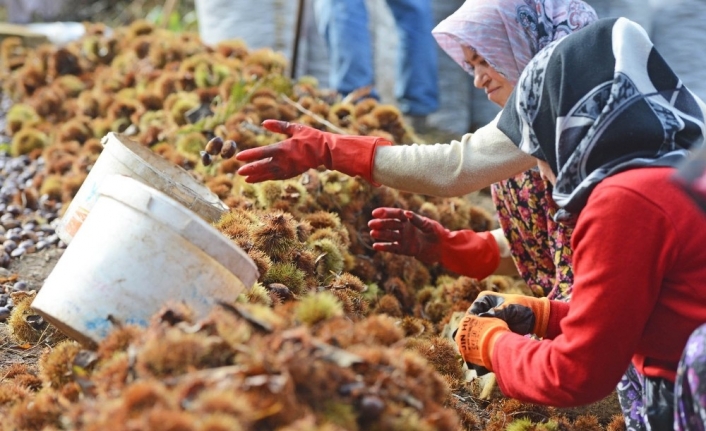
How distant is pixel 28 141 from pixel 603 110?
3704mm

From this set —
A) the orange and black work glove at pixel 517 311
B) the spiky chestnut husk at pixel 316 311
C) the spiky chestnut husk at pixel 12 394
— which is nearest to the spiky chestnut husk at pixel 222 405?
the spiky chestnut husk at pixel 316 311

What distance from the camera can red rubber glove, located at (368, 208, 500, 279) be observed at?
281 centimetres

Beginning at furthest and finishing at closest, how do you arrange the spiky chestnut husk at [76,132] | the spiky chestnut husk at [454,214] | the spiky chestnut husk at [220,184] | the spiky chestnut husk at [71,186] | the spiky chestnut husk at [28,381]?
the spiky chestnut husk at [76,132], the spiky chestnut husk at [71,186], the spiky chestnut husk at [454,214], the spiky chestnut husk at [220,184], the spiky chestnut husk at [28,381]

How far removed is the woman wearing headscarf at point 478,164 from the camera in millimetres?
2473

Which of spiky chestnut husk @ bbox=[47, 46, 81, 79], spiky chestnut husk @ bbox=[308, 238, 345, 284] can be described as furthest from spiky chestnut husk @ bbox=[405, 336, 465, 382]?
spiky chestnut husk @ bbox=[47, 46, 81, 79]

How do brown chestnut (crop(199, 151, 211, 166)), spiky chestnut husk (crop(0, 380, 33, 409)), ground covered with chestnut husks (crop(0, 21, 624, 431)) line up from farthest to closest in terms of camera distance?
brown chestnut (crop(199, 151, 211, 166)), spiky chestnut husk (crop(0, 380, 33, 409)), ground covered with chestnut husks (crop(0, 21, 624, 431))

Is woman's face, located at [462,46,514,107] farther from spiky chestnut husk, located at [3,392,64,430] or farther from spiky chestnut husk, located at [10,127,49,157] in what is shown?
spiky chestnut husk, located at [10,127,49,157]

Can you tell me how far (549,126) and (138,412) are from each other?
1.09m

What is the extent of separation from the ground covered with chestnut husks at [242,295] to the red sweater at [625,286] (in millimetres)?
297

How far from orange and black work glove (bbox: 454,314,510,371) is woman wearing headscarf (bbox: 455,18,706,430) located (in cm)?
1

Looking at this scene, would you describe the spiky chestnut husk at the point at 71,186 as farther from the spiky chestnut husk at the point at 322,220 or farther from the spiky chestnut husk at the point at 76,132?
the spiky chestnut husk at the point at 322,220

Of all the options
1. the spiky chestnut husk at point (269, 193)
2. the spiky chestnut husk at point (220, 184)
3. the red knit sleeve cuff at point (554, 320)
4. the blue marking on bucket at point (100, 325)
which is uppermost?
the blue marking on bucket at point (100, 325)

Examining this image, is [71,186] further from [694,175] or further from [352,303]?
[694,175]

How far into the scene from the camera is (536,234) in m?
2.91
